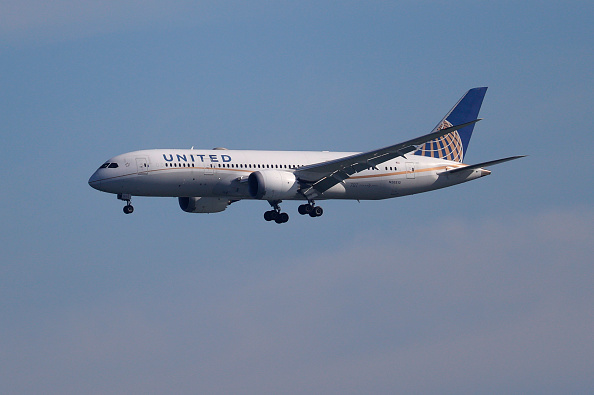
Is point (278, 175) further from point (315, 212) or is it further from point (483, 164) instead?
point (483, 164)

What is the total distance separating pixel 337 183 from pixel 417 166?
278 inches

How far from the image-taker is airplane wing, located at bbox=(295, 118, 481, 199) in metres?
65.4

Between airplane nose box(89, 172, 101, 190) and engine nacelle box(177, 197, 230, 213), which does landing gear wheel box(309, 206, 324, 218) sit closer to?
engine nacelle box(177, 197, 230, 213)

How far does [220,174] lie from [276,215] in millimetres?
6610

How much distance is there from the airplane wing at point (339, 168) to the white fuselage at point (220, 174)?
2.81 ft

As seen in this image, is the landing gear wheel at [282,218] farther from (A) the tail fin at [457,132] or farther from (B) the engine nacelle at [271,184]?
(A) the tail fin at [457,132]

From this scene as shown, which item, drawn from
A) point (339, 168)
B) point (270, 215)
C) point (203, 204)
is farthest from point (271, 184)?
point (203, 204)

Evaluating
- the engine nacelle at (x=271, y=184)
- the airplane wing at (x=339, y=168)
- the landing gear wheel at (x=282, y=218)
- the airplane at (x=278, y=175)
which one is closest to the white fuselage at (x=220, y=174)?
the airplane at (x=278, y=175)

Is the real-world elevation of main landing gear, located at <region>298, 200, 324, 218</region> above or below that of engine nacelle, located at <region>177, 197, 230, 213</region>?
below

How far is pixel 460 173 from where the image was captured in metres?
73.3

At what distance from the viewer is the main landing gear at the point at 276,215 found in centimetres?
7038

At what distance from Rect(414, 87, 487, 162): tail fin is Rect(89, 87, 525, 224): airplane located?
0.70 feet

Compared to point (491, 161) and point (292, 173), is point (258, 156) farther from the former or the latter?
point (491, 161)

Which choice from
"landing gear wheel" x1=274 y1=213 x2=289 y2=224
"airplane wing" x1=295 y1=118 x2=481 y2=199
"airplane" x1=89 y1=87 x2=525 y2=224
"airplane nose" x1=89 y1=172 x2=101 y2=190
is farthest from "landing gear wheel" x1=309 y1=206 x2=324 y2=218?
"airplane nose" x1=89 y1=172 x2=101 y2=190
